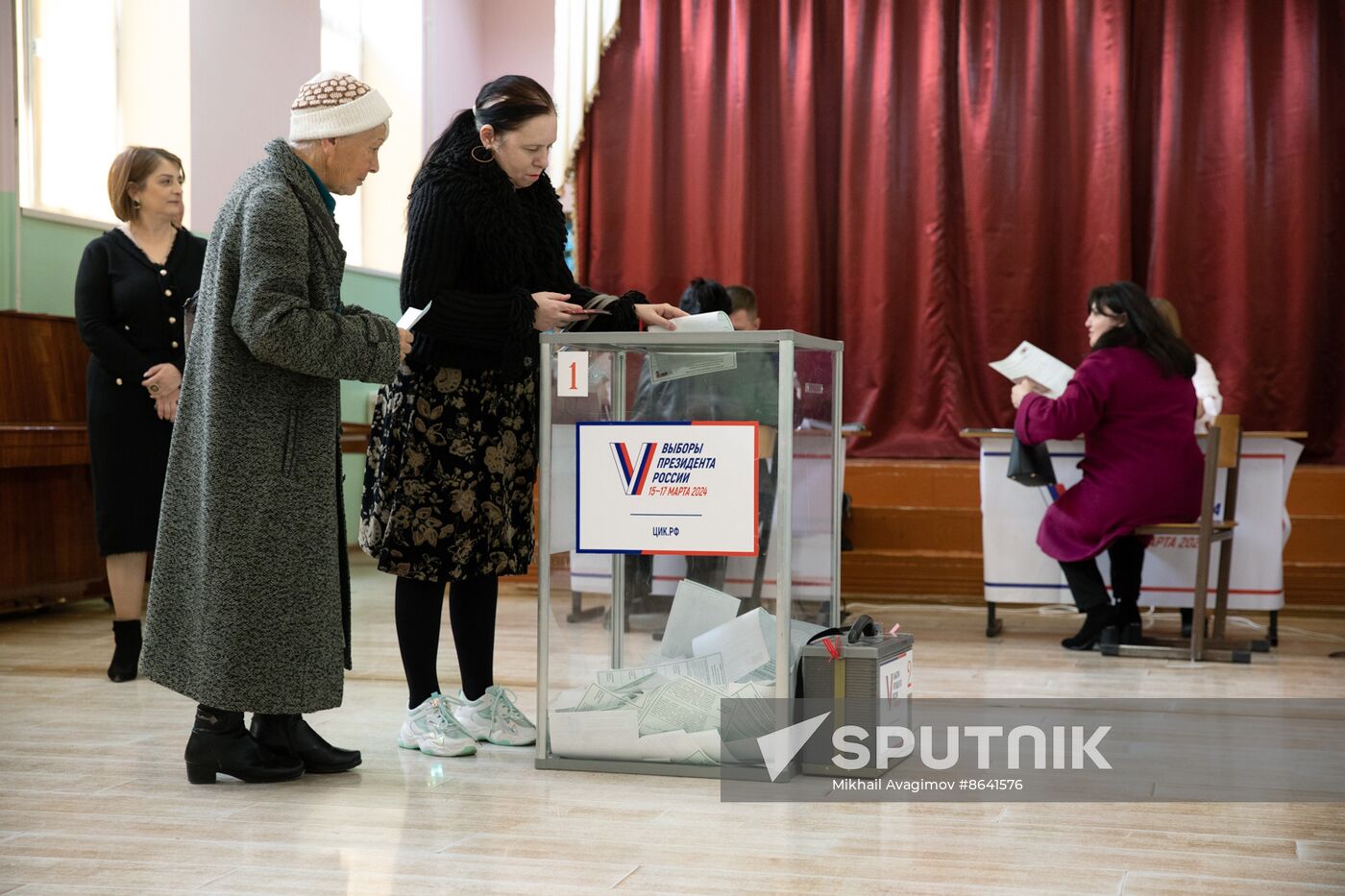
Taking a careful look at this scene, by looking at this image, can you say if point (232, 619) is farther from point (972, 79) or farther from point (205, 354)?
point (972, 79)

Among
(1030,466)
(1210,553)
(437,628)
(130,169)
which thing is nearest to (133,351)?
(130,169)

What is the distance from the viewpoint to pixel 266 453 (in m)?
2.46

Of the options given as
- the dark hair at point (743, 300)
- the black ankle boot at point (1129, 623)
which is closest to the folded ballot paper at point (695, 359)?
the black ankle boot at point (1129, 623)

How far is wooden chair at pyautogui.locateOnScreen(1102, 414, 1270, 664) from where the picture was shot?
4.27 meters

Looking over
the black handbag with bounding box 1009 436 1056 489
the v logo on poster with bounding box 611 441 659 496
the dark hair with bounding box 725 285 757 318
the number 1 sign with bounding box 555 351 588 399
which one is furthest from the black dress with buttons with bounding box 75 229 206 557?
the black handbag with bounding box 1009 436 1056 489

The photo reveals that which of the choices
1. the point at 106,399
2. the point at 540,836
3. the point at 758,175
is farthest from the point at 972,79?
the point at 540,836

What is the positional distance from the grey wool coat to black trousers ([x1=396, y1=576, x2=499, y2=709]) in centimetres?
24

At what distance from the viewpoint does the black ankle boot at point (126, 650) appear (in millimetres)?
3789

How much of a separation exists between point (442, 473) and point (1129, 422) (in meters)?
2.57

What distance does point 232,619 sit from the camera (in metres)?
2.45

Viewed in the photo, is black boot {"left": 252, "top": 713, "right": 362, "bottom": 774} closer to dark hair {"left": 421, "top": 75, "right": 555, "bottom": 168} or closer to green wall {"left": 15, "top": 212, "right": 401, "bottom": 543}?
dark hair {"left": 421, "top": 75, "right": 555, "bottom": 168}

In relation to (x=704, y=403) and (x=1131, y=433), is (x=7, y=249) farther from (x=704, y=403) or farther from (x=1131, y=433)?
(x=1131, y=433)

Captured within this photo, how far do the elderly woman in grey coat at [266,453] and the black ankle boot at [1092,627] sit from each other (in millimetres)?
2788

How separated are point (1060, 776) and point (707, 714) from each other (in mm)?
684
